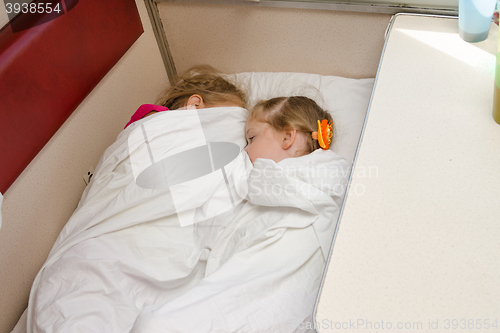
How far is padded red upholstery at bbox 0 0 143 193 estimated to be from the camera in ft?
3.25

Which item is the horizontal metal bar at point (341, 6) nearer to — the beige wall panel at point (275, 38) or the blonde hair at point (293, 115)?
the beige wall panel at point (275, 38)

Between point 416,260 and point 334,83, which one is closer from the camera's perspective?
point 416,260

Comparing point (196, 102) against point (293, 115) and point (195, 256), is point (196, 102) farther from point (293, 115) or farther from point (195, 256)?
point (195, 256)

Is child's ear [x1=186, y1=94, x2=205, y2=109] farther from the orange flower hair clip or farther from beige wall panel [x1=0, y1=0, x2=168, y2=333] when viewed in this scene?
the orange flower hair clip

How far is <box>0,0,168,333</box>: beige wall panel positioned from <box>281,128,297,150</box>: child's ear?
27.4 inches

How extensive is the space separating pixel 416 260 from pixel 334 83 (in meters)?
1.01

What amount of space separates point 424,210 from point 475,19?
0.62 meters

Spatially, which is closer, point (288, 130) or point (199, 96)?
point (288, 130)

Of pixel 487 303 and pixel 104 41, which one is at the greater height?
pixel 104 41

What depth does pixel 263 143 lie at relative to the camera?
1240 millimetres

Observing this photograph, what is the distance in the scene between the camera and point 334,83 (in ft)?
4.94

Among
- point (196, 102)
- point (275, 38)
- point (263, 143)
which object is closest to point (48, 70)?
point (196, 102)

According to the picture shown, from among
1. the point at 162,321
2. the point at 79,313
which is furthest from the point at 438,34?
the point at 79,313

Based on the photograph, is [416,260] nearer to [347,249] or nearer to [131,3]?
[347,249]
